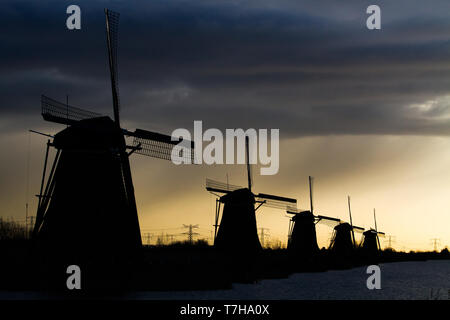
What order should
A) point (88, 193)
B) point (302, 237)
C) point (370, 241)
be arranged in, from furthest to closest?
point (370, 241)
point (302, 237)
point (88, 193)

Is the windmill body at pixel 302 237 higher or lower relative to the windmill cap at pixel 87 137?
lower

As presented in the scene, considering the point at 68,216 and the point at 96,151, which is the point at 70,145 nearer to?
the point at 96,151

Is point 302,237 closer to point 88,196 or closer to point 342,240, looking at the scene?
point 342,240

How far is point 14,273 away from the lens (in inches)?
1543

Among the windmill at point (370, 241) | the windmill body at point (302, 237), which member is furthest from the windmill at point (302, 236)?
the windmill at point (370, 241)

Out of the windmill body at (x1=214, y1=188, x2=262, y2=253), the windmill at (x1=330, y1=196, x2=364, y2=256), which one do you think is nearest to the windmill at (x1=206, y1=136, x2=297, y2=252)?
the windmill body at (x1=214, y1=188, x2=262, y2=253)

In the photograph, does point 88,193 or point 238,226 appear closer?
point 88,193

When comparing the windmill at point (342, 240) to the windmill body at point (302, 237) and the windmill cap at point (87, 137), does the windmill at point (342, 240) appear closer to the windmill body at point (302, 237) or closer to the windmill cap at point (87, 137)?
the windmill body at point (302, 237)

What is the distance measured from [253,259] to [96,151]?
78.7 feet

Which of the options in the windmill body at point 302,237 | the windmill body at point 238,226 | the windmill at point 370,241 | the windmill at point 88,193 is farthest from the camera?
the windmill at point 370,241

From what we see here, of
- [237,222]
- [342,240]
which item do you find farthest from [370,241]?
[237,222]

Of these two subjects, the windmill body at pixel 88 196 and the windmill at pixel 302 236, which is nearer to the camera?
the windmill body at pixel 88 196

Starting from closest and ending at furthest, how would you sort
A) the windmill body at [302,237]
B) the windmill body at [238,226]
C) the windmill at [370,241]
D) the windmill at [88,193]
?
the windmill at [88,193] < the windmill body at [238,226] < the windmill body at [302,237] < the windmill at [370,241]

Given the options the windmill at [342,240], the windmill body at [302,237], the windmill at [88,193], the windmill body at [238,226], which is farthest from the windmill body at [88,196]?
the windmill at [342,240]
